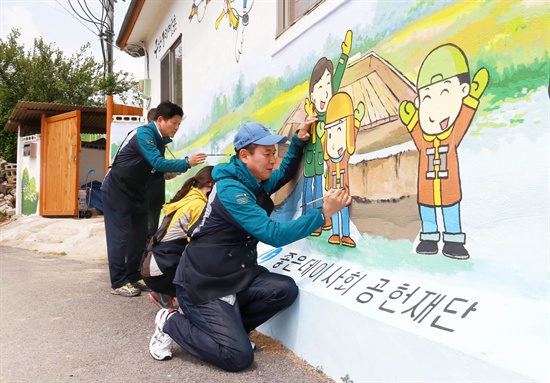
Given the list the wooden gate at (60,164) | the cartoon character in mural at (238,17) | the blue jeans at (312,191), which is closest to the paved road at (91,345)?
the blue jeans at (312,191)

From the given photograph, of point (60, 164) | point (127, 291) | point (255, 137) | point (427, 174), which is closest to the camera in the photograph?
point (427, 174)

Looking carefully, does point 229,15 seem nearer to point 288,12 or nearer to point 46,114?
point 288,12

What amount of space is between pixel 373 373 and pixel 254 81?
2.71 metres

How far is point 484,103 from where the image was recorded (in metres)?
1.86

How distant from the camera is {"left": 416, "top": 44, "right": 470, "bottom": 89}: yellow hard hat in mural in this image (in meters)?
1.98

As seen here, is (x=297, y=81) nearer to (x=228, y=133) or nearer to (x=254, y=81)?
(x=254, y=81)

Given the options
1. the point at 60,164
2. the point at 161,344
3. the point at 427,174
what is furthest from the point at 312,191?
the point at 60,164

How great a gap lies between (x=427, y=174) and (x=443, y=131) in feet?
0.66


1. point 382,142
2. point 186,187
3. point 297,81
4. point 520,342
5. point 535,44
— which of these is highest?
point 297,81

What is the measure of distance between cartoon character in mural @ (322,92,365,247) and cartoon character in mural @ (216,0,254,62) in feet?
5.87

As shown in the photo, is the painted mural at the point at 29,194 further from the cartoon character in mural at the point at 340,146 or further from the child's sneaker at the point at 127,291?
the cartoon character in mural at the point at 340,146

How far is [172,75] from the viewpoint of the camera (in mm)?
7430

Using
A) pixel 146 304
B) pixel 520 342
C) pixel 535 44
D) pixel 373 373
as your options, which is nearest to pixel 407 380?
pixel 373 373

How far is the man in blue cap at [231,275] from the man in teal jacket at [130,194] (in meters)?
1.62
